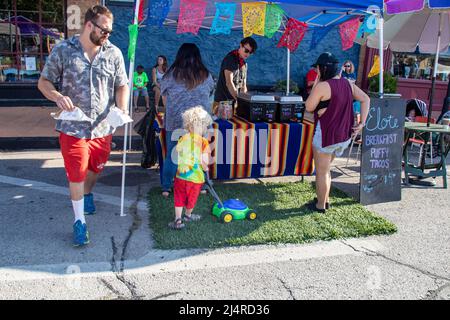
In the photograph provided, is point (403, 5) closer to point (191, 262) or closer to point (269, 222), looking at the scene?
point (269, 222)

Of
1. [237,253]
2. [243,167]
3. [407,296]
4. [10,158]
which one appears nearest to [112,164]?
[10,158]

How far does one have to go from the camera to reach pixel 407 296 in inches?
128

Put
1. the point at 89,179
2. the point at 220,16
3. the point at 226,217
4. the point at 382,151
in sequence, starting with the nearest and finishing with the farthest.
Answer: the point at 89,179, the point at 226,217, the point at 382,151, the point at 220,16

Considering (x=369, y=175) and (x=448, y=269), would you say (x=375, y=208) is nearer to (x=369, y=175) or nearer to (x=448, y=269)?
(x=369, y=175)

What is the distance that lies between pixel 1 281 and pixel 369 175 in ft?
13.4

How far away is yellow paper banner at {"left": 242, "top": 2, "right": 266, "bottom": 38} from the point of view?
5.46 m

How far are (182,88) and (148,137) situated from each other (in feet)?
4.73

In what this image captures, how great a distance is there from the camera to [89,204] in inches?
178

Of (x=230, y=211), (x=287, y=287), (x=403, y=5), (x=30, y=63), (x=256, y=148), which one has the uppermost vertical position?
(x=403, y=5)

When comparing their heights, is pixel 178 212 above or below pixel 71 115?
below

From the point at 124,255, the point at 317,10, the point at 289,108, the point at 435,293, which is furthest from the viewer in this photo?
the point at 317,10

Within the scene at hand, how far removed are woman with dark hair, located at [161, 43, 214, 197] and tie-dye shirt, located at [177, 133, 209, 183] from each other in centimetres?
Answer: 72

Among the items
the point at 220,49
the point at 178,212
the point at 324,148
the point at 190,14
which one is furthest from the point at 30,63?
the point at 324,148
